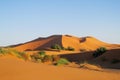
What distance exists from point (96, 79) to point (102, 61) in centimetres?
2652

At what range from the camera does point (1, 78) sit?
9.59 meters

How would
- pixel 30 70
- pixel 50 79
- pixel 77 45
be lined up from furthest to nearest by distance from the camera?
pixel 77 45 → pixel 30 70 → pixel 50 79

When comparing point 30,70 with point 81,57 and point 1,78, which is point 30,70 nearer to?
point 1,78

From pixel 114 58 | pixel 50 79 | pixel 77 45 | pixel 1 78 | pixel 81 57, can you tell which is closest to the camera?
pixel 1 78

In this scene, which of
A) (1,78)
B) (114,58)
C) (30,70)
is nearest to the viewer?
(1,78)

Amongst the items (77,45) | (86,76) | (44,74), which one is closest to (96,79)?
(86,76)

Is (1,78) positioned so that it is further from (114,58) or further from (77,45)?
(77,45)

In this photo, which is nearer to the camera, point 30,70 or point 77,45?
point 30,70

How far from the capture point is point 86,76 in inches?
465

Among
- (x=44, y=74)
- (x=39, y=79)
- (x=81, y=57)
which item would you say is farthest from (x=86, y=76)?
(x=81, y=57)

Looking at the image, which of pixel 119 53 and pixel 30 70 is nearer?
pixel 30 70

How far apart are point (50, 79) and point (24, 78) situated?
852 millimetres

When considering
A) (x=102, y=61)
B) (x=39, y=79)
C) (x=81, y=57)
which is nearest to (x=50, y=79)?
(x=39, y=79)

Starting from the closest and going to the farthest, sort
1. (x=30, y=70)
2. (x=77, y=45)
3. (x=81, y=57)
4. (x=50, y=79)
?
(x=50, y=79)
(x=30, y=70)
(x=81, y=57)
(x=77, y=45)
